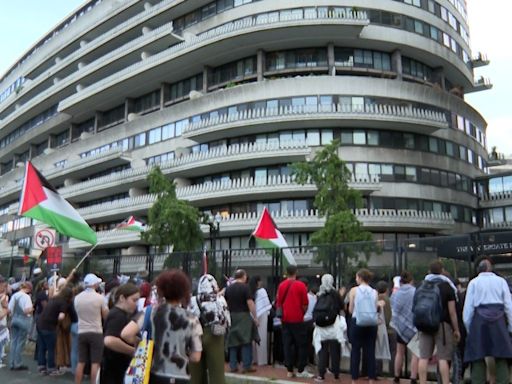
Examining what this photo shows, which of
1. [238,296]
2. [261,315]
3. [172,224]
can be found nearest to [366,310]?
[238,296]

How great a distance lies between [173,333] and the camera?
4785mm

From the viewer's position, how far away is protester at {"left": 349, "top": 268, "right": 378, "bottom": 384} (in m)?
8.63

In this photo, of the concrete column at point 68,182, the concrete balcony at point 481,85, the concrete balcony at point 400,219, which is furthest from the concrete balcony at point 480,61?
the concrete column at point 68,182

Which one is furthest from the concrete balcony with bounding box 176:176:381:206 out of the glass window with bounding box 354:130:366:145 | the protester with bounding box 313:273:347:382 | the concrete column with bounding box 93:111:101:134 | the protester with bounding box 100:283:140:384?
the protester with bounding box 100:283:140:384

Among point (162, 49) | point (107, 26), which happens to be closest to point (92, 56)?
point (107, 26)

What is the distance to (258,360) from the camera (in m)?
11.7

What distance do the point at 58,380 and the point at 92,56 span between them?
55478mm

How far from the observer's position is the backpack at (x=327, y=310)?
371 inches

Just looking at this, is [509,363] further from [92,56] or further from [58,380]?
[92,56]

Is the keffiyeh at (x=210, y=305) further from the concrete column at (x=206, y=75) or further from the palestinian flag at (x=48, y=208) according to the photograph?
the concrete column at (x=206, y=75)

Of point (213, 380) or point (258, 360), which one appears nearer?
point (213, 380)

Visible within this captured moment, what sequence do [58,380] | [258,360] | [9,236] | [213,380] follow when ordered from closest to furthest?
[213,380] → [58,380] → [258,360] → [9,236]

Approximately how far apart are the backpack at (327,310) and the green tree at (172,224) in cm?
2497

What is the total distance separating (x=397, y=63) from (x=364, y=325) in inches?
1520
